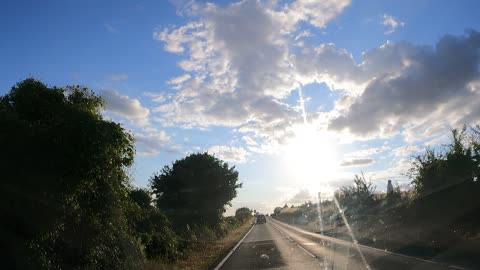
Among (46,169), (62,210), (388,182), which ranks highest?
(388,182)

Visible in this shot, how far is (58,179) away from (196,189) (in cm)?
3271

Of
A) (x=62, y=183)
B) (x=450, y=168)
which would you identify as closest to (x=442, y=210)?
(x=450, y=168)

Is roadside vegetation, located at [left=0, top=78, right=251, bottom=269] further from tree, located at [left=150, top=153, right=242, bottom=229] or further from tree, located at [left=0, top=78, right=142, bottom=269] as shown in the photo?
tree, located at [left=150, top=153, right=242, bottom=229]

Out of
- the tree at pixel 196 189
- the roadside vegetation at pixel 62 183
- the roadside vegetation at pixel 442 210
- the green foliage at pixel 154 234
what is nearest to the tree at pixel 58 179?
the roadside vegetation at pixel 62 183

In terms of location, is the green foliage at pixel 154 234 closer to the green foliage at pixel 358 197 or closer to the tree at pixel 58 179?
the tree at pixel 58 179

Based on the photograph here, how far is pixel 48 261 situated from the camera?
8391 mm

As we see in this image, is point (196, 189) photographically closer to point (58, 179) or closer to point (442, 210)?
point (442, 210)

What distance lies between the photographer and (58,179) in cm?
871

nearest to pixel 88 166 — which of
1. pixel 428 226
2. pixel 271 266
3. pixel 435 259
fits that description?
pixel 271 266

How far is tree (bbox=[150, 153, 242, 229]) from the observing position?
129 ft

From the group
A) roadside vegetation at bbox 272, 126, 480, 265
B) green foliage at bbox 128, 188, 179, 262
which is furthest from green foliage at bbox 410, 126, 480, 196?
green foliage at bbox 128, 188, 179, 262

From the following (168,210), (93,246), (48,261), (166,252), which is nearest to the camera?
(48,261)

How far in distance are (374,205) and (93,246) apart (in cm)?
3446

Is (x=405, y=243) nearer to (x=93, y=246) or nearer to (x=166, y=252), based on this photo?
(x=166, y=252)
